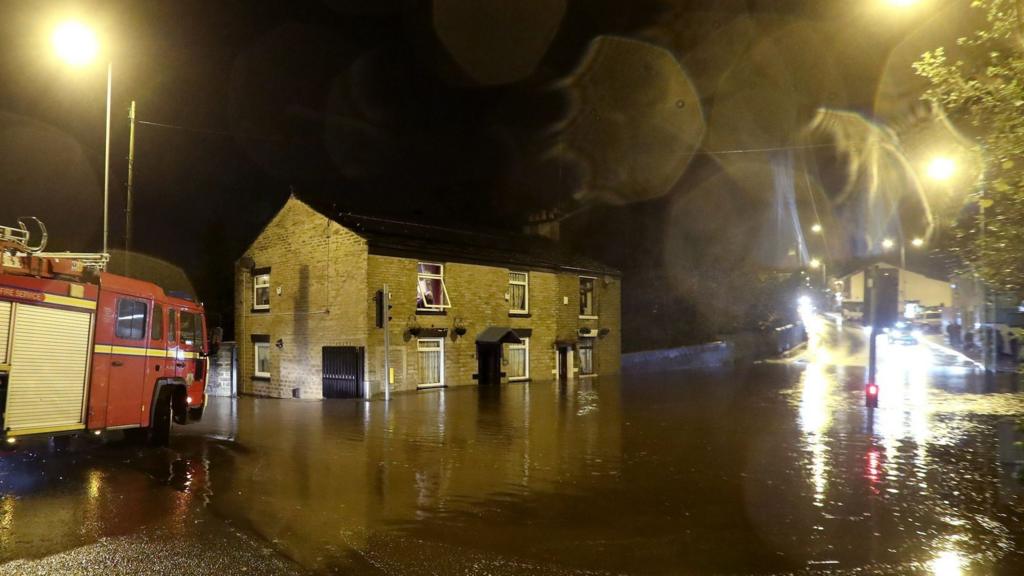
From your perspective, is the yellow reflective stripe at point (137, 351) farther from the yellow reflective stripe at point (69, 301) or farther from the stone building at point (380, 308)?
the stone building at point (380, 308)

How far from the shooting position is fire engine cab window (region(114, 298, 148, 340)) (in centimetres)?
1038

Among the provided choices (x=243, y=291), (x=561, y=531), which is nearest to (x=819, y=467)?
(x=561, y=531)

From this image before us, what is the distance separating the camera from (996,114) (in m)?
7.02

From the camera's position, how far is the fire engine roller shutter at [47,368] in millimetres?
8500

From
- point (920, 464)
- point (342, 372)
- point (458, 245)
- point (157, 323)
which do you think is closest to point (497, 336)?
point (458, 245)

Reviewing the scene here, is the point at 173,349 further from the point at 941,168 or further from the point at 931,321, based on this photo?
the point at 931,321

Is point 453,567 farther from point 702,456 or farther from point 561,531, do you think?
point 702,456

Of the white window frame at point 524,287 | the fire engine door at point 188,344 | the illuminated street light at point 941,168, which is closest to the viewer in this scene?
the illuminated street light at point 941,168

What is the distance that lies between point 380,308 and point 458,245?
5.22m

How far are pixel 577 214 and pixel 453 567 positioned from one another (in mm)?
40904

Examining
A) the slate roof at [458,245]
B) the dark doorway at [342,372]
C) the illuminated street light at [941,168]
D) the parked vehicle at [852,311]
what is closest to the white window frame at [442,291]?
the slate roof at [458,245]

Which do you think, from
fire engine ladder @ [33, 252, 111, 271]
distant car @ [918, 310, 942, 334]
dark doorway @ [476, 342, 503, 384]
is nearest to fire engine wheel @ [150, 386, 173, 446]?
fire engine ladder @ [33, 252, 111, 271]

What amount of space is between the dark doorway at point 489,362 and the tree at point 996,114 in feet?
59.1

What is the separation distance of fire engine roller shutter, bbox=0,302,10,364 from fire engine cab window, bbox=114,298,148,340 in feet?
6.13
